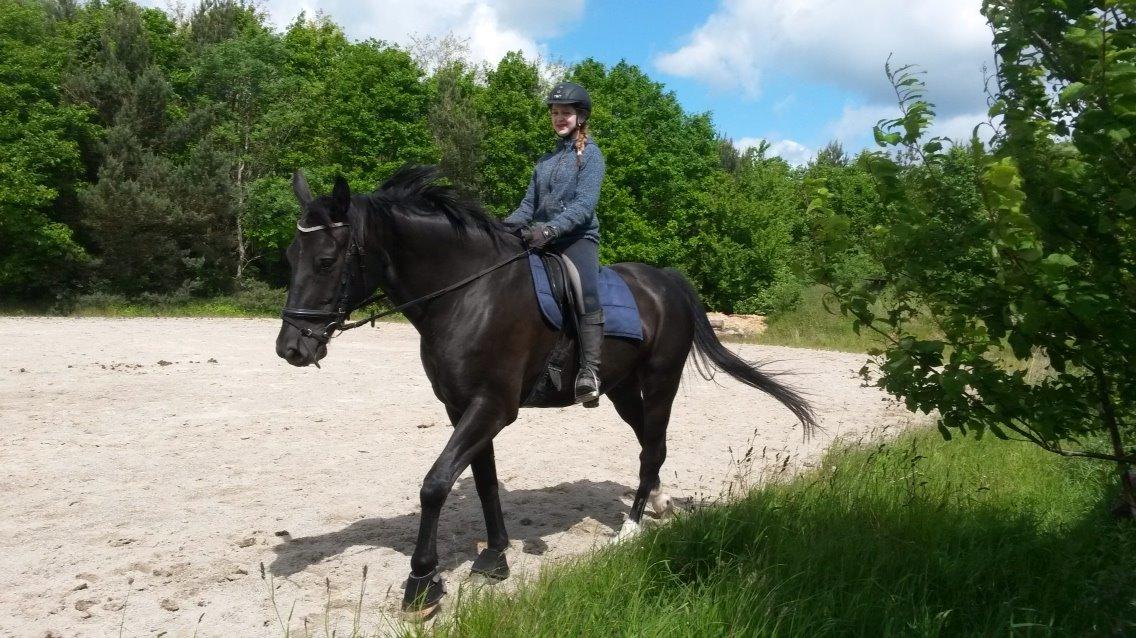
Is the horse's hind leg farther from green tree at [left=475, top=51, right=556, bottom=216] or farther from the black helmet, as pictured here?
green tree at [left=475, top=51, right=556, bottom=216]

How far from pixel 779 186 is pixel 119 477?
50345 millimetres

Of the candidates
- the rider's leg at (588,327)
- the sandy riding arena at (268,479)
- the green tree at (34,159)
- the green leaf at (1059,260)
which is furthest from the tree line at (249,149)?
the green leaf at (1059,260)

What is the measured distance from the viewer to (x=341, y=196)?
182 inches

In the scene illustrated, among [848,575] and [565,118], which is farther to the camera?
[565,118]

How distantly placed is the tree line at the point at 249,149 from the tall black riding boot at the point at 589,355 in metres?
24.8

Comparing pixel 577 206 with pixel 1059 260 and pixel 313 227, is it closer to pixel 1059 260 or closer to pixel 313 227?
pixel 313 227

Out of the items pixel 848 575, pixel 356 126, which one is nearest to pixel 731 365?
pixel 848 575

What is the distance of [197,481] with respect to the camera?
7.23 meters

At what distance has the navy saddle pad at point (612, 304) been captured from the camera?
537cm

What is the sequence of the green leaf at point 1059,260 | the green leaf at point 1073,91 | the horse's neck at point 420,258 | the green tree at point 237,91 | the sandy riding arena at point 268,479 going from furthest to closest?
the green tree at point 237,91 → the horse's neck at point 420,258 → the sandy riding arena at point 268,479 → the green leaf at point 1059,260 → the green leaf at point 1073,91

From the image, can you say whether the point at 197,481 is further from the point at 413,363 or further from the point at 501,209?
the point at 501,209

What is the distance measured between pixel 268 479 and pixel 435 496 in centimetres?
340

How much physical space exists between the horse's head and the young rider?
1.23 meters

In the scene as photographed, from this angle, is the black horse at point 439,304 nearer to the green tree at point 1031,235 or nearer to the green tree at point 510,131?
the green tree at point 1031,235
